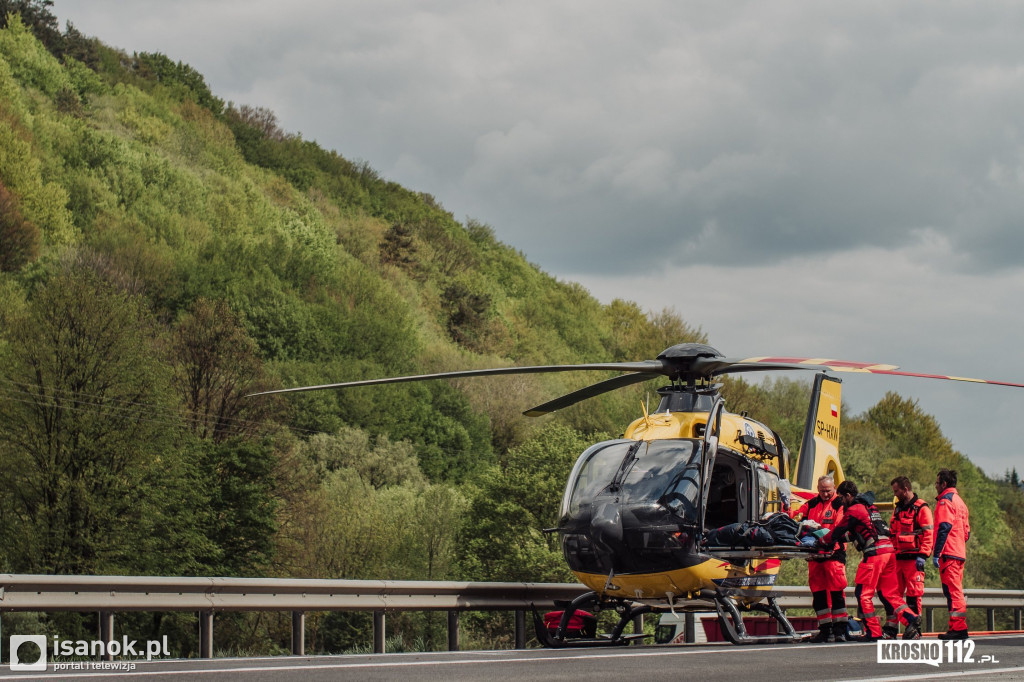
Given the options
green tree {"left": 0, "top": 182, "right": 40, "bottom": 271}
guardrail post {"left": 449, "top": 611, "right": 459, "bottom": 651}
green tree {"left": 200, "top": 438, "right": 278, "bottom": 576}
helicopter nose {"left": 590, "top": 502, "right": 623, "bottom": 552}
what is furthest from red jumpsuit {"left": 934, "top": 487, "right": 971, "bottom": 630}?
green tree {"left": 0, "top": 182, "right": 40, "bottom": 271}

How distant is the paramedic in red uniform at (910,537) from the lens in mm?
13953

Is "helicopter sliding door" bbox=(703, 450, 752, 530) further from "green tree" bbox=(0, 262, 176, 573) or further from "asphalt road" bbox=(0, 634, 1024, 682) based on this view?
"green tree" bbox=(0, 262, 176, 573)

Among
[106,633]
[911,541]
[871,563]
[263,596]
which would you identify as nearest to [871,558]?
[871,563]

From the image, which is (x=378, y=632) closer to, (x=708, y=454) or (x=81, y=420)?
(x=708, y=454)

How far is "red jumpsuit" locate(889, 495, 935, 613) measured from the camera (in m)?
14.0

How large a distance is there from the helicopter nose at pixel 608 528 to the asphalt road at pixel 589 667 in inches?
51.8

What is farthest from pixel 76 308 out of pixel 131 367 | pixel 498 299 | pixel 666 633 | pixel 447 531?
pixel 498 299

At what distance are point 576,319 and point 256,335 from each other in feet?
184

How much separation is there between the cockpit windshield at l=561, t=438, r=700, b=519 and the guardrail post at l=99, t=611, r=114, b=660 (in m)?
5.02

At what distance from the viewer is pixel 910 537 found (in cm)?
1402

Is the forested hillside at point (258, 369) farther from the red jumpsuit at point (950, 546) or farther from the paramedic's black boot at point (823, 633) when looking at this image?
the red jumpsuit at point (950, 546)

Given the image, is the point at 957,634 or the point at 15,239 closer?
the point at 957,634

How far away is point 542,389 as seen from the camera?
8756 cm

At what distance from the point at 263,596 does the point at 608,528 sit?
3725 mm
